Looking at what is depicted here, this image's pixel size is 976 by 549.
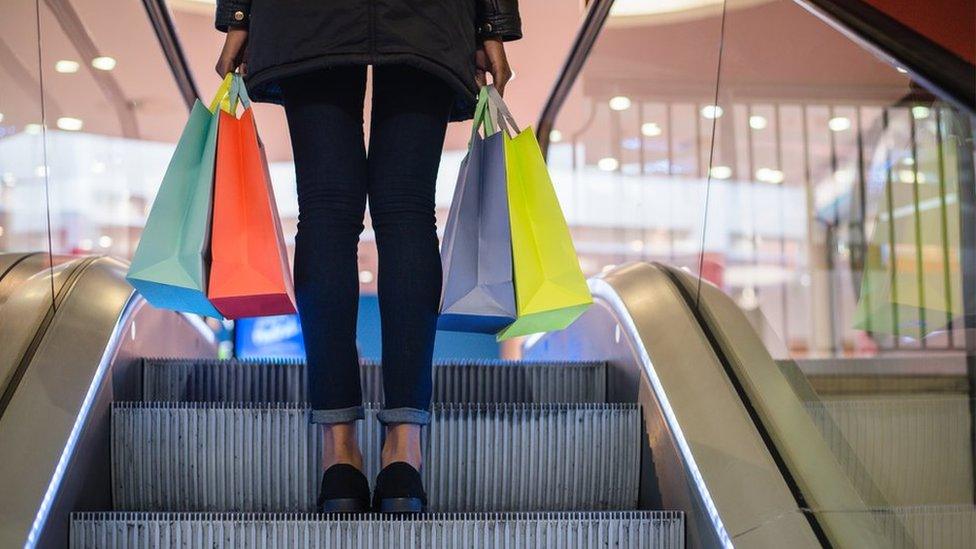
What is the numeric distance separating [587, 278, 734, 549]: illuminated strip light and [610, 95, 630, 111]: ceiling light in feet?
5.27

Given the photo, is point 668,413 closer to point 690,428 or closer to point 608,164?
point 690,428

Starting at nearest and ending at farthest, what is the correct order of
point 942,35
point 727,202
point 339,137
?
point 339,137
point 942,35
point 727,202

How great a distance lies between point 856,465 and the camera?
202 cm

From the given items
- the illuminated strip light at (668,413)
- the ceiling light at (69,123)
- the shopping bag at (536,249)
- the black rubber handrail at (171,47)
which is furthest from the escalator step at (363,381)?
the black rubber handrail at (171,47)

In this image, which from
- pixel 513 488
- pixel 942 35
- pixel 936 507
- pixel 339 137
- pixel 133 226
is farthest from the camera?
pixel 133 226

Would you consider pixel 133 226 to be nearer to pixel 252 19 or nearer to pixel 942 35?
pixel 252 19

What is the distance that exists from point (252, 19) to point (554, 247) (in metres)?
0.77

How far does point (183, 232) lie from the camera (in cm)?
217

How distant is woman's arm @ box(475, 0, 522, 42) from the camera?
2.45 metres

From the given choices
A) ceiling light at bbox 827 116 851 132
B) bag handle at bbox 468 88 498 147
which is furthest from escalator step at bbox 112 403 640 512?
ceiling light at bbox 827 116 851 132

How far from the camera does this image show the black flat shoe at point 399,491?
218cm

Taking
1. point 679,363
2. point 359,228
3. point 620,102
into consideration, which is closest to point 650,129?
point 620,102

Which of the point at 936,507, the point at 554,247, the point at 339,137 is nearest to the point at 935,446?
the point at 936,507

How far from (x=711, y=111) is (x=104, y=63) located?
276 cm
